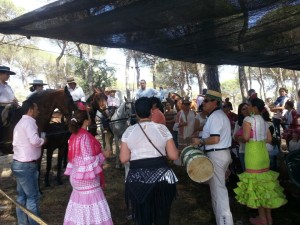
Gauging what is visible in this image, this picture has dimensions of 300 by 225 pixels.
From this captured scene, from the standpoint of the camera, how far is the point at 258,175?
14.9 ft

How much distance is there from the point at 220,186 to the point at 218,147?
568 millimetres

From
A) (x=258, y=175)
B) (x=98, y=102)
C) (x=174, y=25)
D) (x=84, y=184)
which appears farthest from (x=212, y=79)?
(x=84, y=184)

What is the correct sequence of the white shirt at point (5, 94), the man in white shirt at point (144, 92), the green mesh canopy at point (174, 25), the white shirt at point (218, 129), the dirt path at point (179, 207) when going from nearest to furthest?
the green mesh canopy at point (174, 25)
the white shirt at point (218, 129)
the dirt path at point (179, 207)
the white shirt at point (5, 94)
the man in white shirt at point (144, 92)

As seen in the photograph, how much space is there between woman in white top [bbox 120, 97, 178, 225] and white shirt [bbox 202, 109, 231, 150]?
3.33 ft

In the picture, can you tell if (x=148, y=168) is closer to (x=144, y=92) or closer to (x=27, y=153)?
(x=27, y=153)

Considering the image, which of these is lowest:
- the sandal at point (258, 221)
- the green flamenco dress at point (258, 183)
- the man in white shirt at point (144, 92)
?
the sandal at point (258, 221)

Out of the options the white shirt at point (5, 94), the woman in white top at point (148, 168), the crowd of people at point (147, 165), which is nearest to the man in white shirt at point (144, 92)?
the white shirt at point (5, 94)

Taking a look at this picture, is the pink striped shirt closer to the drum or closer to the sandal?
the drum

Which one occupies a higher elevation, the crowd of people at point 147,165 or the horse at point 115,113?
the horse at point 115,113

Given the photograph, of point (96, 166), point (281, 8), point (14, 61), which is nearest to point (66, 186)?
point (96, 166)

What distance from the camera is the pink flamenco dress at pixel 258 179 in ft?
14.7

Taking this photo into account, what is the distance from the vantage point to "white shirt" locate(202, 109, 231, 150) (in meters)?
4.16

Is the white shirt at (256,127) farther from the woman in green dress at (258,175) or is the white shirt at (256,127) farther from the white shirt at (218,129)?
the white shirt at (218,129)

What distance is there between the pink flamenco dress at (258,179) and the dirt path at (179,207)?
0.62 m
